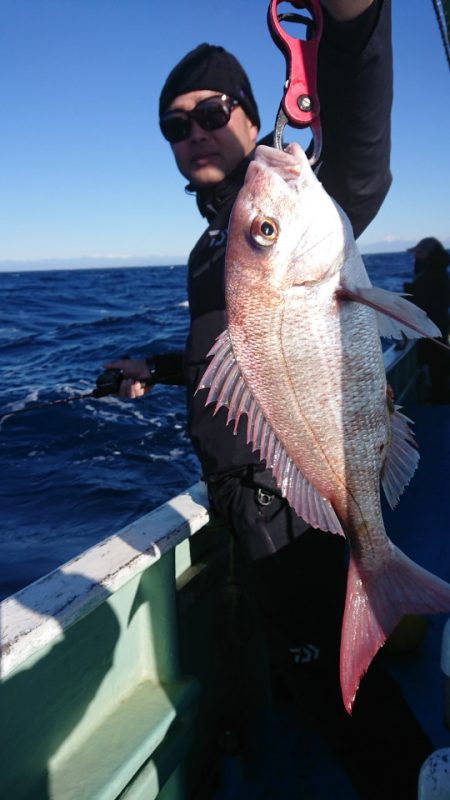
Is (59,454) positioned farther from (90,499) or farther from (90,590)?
(90,590)

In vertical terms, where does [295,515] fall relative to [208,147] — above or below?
below

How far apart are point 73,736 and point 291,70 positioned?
7.42 ft

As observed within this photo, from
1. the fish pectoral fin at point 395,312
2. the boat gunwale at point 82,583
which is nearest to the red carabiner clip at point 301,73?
the fish pectoral fin at point 395,312

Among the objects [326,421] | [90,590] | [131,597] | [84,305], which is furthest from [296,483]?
[84,305]

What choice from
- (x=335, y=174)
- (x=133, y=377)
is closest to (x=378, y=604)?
(x=335, y=174)

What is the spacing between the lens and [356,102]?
61.3 inches

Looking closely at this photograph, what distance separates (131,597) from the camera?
2.09 metres

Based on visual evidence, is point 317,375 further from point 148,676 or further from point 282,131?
point 148,676

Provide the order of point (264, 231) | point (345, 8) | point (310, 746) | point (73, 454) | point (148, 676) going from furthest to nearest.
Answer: point (73, 454) < point (310, 746) < point (148, 676) < point (264, 231) < point (345, 8)

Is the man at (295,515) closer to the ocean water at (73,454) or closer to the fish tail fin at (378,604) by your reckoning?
the fish tail fin at (378,604)

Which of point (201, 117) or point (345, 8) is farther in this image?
point (201, 117)

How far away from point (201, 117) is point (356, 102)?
2.86ft

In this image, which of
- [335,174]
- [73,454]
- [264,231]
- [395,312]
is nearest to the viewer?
[395,312]

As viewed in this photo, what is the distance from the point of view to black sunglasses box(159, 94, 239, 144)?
221 cm
